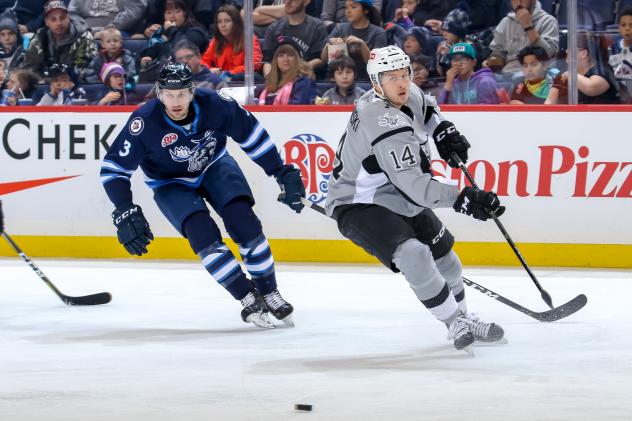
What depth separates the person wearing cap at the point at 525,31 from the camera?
6.09m

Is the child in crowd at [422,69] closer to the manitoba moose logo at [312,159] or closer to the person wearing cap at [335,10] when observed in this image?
the person wearing cap at [335,10]

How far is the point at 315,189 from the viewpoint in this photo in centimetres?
648

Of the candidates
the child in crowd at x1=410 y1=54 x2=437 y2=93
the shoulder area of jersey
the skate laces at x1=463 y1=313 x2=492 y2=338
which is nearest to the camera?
the skate laces at x1=463 y1=313 x2=492 y2=338

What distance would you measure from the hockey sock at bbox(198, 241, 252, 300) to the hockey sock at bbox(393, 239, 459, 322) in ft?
2.86

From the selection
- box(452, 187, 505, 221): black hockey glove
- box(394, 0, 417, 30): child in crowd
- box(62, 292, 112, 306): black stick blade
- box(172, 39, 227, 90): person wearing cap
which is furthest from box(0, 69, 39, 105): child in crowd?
box(452, 187, 505, 221): black hockey glove

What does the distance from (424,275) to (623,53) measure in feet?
8.52

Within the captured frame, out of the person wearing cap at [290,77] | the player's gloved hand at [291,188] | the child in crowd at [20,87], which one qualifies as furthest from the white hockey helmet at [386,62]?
the child in crowd at [20,87]

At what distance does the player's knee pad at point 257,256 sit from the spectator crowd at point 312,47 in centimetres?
181

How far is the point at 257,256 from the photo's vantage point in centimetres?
471

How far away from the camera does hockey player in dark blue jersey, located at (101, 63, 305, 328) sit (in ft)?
15.0


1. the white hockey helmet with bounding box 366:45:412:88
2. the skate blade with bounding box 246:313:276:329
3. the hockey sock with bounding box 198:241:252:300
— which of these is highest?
the white hockey helmet with bounding box 366:45:412:88

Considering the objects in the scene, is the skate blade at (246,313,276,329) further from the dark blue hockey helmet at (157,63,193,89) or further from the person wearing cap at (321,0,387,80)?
the person wearing cap at (321,0,387,80)

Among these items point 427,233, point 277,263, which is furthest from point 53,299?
point 427,233

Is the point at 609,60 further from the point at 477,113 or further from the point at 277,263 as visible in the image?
the point at 277,263
